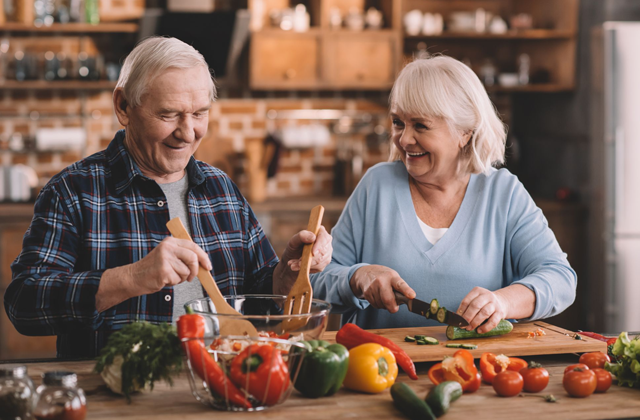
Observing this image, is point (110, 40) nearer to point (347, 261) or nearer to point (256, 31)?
point (256, 31)

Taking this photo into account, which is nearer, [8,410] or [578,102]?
[8,410]

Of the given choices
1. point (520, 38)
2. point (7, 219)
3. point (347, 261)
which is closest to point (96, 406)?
point (347, 261)

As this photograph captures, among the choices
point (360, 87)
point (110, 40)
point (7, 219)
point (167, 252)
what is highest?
point (110, 40)

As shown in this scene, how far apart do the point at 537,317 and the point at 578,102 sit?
3.03m

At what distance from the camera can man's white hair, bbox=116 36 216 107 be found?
1754 millimetres

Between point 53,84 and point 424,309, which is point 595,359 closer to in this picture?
point 424,309

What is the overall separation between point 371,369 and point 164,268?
17.2 inches

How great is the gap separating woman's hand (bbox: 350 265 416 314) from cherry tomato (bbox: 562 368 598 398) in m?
0.48

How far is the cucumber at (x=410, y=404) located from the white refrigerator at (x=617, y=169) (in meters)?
3.22

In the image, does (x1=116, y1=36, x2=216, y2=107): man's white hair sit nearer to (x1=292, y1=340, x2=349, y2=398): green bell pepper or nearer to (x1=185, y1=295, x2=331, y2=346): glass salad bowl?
(x1=185, y1=295, x2=331, y2=346): glass salad bowl

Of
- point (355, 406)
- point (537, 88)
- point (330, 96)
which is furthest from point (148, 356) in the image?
point (537, 88)

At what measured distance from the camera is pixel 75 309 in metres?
1.61

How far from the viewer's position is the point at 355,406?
1337 millimetres

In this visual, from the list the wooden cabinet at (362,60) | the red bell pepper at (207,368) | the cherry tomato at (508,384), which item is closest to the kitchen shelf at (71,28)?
the wooden cabinet at (362,60)
